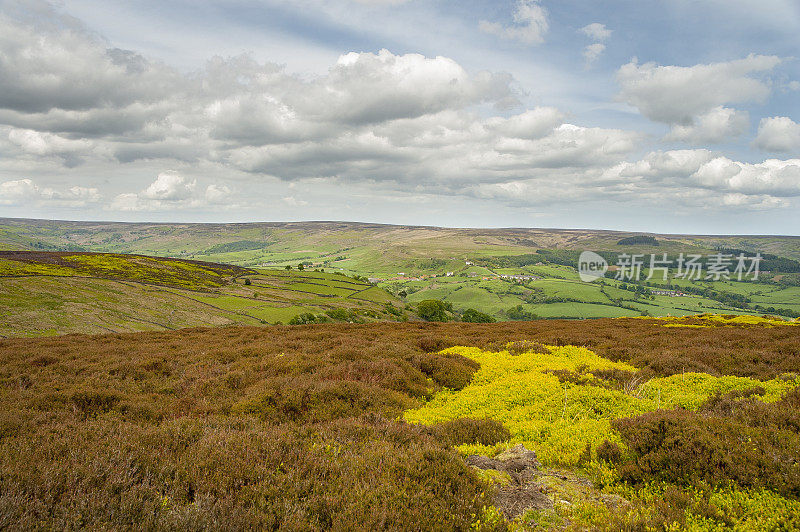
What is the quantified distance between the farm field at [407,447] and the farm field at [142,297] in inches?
2282

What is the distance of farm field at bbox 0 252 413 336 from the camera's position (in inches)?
2282

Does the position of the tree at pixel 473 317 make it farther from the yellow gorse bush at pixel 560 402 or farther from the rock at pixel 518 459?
the rock at pixel 518 459

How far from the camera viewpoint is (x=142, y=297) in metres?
75.9

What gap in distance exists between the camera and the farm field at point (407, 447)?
5.05m

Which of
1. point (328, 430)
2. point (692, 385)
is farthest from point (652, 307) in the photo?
point (328, 430)

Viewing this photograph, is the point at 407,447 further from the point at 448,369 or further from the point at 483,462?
the point at 448,369

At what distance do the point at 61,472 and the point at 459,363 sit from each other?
11.9 m

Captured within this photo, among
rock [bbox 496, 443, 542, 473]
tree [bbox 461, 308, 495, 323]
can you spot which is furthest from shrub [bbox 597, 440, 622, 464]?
tree [bbox 461, 308, 495, 323]

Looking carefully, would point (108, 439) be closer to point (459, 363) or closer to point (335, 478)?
point (335, 478)

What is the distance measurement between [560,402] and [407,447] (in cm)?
547

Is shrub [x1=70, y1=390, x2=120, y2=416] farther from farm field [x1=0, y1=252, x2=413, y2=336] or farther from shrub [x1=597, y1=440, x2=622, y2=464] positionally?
farm field [x1=0, y1=252, x2=413, y2=336]

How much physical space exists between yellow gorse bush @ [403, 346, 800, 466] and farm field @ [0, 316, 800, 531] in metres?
0.06

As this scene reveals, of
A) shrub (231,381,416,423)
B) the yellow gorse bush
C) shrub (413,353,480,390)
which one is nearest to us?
the yellow gorse bush

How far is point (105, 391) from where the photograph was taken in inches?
416
